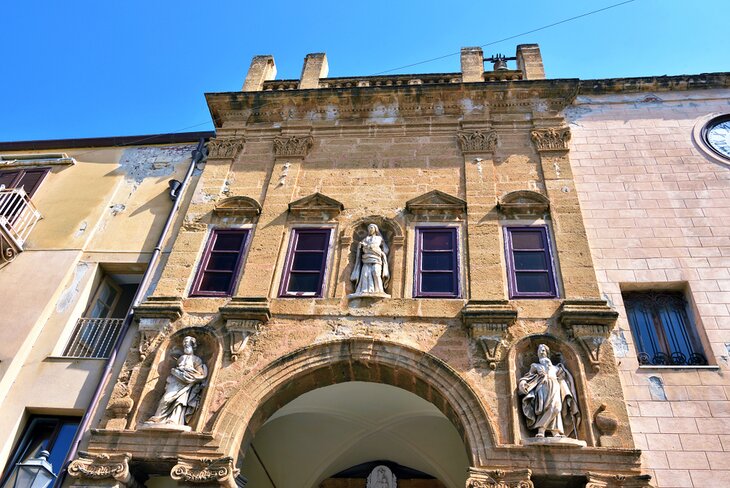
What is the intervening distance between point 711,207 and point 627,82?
3.82 m

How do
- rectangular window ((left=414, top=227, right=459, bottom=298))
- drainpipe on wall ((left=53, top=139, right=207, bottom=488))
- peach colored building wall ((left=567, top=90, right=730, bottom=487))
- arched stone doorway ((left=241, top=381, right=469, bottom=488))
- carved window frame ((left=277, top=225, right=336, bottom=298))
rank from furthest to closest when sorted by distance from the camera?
arched stone doorway ((left=241, top=381, right=469, bottom=488)), carved window frame ((left=277, top=225, right=336, bottom=298)), rectangular window ((left=414, top=227, right=459, bottom=298)), drainpipe on wall ((left=53, top=139, right=207, bottom=488)), peach colored building wall ((left=567, top=90, right=730, bottom=487))

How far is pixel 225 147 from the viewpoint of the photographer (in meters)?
12.6

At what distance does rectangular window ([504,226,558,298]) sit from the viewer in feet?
31.2

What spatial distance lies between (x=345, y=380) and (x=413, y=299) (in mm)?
1718

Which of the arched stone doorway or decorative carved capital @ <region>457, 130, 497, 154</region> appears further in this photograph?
decorative carved capital @ <region>457, 130, 497, 154</region>

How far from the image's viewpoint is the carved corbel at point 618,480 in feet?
23.3

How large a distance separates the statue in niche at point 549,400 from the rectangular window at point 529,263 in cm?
151

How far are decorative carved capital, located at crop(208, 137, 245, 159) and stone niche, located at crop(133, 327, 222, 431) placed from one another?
453 centimetres

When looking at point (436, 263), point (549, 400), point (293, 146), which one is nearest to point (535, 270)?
point (436, 263)

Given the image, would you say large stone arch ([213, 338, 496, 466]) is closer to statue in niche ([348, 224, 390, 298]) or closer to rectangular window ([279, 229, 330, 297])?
statue in niche ([348, 224, 390, 298])

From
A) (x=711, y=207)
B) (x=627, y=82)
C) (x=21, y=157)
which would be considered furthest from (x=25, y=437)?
(x=627, y=82)

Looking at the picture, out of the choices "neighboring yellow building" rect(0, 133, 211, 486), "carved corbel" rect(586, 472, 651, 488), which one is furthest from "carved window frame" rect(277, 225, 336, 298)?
"carved corbel" rect(586, 472, 651, 488)

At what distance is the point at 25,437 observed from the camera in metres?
8.94

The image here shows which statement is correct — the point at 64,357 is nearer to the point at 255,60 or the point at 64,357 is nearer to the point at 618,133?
the point at 255,60
